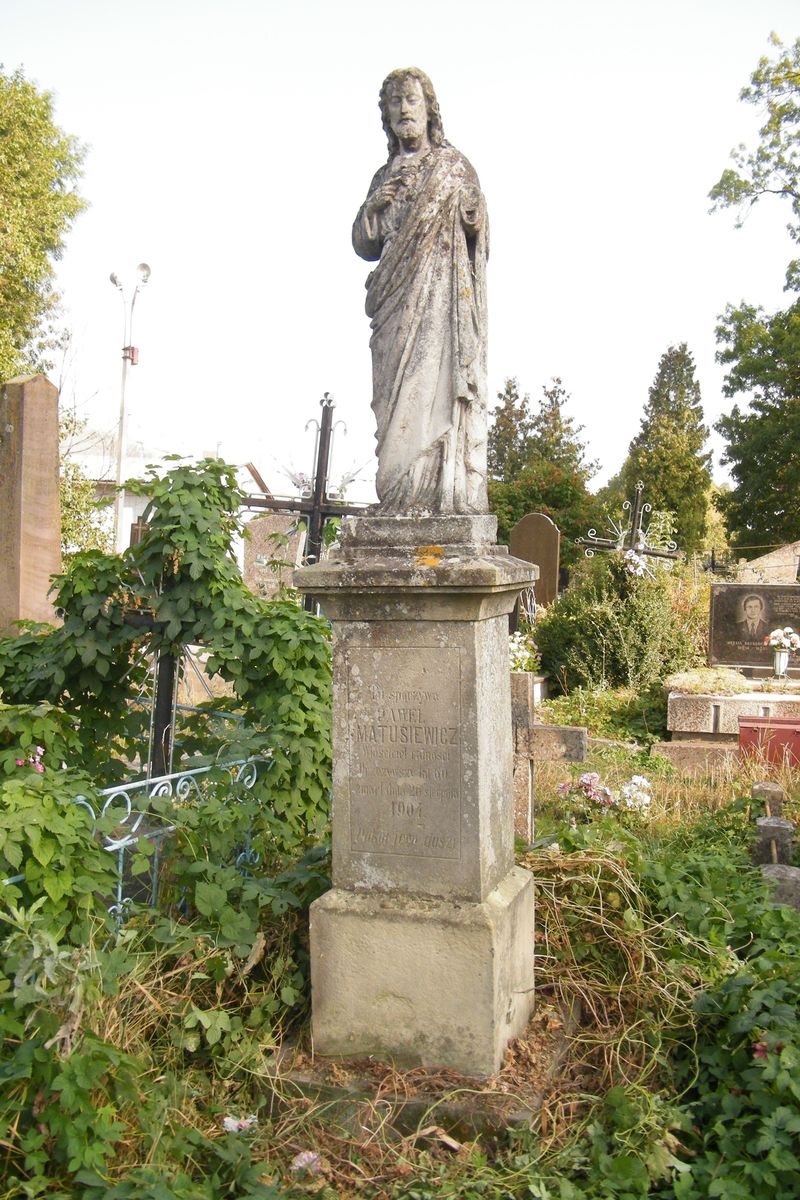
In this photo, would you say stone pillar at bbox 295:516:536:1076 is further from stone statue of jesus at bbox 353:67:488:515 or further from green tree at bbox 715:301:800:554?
green tree at bbox 715:301:800:554

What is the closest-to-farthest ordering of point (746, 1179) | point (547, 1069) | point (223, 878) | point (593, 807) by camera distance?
1. point (746, 1179)
2. point (547, 1069)
3. point (223, 878)
4. point (593, 807)

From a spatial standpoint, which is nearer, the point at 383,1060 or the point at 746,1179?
the point at 746,1179

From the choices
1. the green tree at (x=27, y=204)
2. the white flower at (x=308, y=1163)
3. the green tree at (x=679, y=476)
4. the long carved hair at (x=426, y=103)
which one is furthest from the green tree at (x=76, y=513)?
the green tree at (x=679, y=476)

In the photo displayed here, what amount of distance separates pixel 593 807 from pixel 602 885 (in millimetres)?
2730

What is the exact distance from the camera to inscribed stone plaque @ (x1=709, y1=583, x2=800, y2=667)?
1266 centimetres

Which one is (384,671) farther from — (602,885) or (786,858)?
(786,858)

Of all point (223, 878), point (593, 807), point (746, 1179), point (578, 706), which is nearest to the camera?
point (746, 1179)

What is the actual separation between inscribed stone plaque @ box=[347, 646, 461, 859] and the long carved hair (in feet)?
6.67

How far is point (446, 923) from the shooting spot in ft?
11.3

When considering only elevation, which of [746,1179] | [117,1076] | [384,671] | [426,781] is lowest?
[746,1179]

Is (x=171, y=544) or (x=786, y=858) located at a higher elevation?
(x=171, y=544)

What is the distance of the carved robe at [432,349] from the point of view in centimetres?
373

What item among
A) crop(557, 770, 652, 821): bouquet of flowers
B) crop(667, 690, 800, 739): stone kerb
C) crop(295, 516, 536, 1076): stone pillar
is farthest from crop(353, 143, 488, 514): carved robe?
crop(667, 690, 800, 739): stone kerb

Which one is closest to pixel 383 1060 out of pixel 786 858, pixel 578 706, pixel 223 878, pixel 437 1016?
pixel 437 1016
